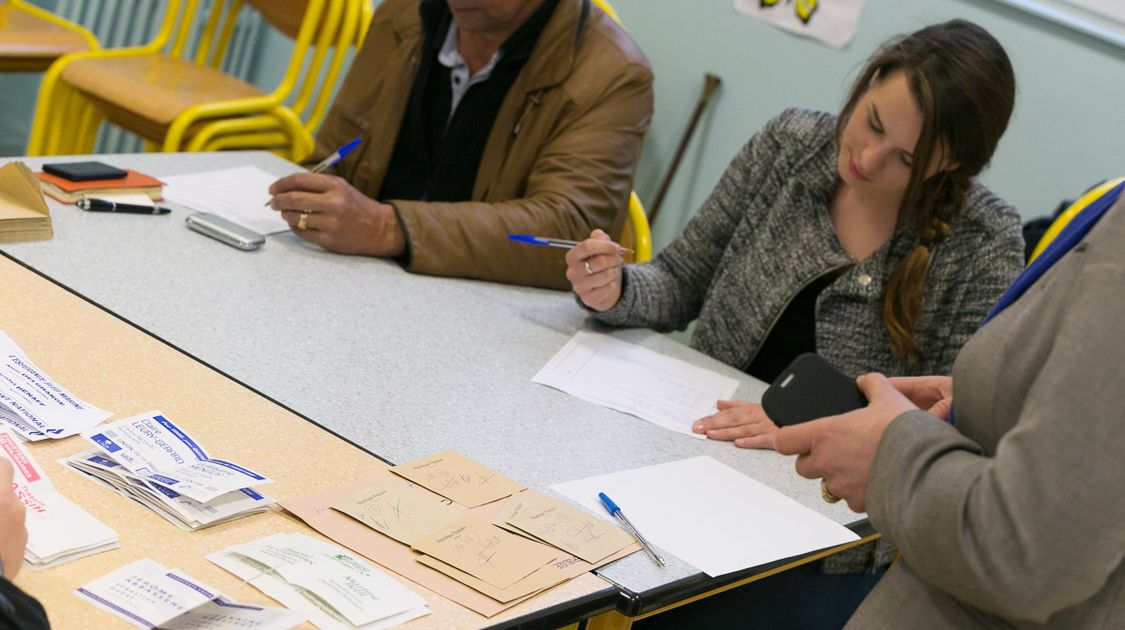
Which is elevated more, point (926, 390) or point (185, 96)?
point (926, 390)

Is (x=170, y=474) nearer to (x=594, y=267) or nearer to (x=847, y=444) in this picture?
(x=847, y=444)

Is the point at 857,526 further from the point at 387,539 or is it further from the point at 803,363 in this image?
the point at 387,539

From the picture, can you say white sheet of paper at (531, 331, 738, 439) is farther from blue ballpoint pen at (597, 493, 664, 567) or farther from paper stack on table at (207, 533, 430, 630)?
paper stack on table at (207, 533, 430, 630)

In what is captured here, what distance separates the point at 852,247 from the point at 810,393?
2.32ft

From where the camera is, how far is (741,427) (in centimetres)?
162

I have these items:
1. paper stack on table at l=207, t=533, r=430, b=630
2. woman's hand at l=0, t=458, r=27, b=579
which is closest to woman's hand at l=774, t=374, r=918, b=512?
paper stack on table at l=207, t=533, r=430, b=630

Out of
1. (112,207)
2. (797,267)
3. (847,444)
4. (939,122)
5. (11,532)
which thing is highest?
(939,122)

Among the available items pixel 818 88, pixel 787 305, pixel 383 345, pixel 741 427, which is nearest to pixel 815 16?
pixel 818 88

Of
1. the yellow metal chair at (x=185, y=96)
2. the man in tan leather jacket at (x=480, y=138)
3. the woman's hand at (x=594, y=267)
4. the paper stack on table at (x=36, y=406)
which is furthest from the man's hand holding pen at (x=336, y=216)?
the yellow metal chair at (x=185, y=96)

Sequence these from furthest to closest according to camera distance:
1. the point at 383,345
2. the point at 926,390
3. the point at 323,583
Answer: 1. the point at 383,345
2. the point at 926,390
3. the point at 323,583

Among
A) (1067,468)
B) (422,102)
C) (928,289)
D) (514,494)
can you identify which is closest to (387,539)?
(514,494)

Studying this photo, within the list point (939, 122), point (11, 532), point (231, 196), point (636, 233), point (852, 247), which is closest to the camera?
point (11, 532)

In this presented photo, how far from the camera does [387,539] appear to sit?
3.63 feet

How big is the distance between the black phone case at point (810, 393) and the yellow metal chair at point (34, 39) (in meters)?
2.51
